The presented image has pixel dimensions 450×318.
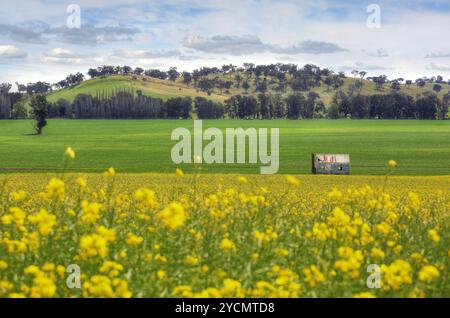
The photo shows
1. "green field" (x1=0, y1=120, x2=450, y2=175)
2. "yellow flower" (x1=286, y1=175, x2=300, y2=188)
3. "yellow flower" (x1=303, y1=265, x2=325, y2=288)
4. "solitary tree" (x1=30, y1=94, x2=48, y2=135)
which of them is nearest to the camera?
"yellow flower" (x1=303, y1=265, x2=325, y2=288)

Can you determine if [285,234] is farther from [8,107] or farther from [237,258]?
[8,107]

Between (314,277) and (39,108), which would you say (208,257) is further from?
(39,108)

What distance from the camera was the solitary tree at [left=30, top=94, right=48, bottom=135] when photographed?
103250mm

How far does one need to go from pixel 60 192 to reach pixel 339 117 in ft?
585

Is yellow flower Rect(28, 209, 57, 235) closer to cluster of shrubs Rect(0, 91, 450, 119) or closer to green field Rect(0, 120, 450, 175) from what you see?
green field Rect(0, 120, 450, 175)

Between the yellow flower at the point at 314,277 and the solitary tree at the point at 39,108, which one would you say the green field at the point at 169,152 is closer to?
the solitary tree at the point at 39,108

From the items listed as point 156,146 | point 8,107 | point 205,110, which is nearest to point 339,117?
point 205,110

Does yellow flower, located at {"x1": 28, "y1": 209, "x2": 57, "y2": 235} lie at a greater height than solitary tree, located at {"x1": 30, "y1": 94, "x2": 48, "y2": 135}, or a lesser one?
lesser

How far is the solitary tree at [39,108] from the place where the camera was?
339ft

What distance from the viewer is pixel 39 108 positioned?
4158 inches

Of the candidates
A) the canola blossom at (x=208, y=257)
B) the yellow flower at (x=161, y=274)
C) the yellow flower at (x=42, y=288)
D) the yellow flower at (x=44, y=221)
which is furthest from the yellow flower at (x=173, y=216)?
the yellow flower at (x=42, y=288)

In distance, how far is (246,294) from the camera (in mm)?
6305

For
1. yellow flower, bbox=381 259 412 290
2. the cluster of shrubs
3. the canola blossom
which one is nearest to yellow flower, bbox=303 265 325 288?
the canola blossom
